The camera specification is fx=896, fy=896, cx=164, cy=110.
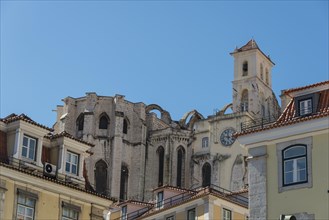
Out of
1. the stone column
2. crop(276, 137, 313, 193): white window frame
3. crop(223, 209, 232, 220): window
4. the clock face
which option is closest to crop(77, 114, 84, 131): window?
the clock face

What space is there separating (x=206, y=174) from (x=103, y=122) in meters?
14.6

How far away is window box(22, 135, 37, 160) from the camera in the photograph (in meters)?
38.5

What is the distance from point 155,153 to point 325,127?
264 ft

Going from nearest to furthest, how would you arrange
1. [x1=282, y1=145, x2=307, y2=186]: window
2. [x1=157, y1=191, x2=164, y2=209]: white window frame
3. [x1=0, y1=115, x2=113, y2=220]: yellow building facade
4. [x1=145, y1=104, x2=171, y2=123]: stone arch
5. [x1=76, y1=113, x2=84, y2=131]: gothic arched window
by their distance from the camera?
[x1=282, y1=145, x2=307, y2=186]: window → [x1=0, y1=115, x2=113, y2=220]: yellow building facade → [x1=157, y1=191, x2=164, y2=209]: white window frame → [x1=76, y1=113, x2=84, y2=131]: gothic arched window → [x1=145, y1=104, x2=171, y2=123]: stone arch

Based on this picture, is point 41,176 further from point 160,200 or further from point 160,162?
point 160,162

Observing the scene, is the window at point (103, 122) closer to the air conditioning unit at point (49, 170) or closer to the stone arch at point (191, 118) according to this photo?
the stone arch at point (191, 118)

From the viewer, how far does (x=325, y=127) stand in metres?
32.2

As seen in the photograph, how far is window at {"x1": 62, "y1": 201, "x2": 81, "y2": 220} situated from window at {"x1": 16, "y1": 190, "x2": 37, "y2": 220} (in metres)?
1.61

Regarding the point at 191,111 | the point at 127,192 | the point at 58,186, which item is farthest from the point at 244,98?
the point at 58,186

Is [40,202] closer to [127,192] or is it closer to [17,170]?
[17,170]

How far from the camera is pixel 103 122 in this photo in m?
112

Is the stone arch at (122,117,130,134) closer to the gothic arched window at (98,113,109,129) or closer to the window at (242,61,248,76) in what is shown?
the gothic arched window at (98,113,109,129)

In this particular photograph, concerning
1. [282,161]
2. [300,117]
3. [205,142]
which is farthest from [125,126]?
[282,161]

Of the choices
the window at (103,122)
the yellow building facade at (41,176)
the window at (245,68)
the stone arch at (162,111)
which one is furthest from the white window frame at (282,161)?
the stone arch at (162,111)
